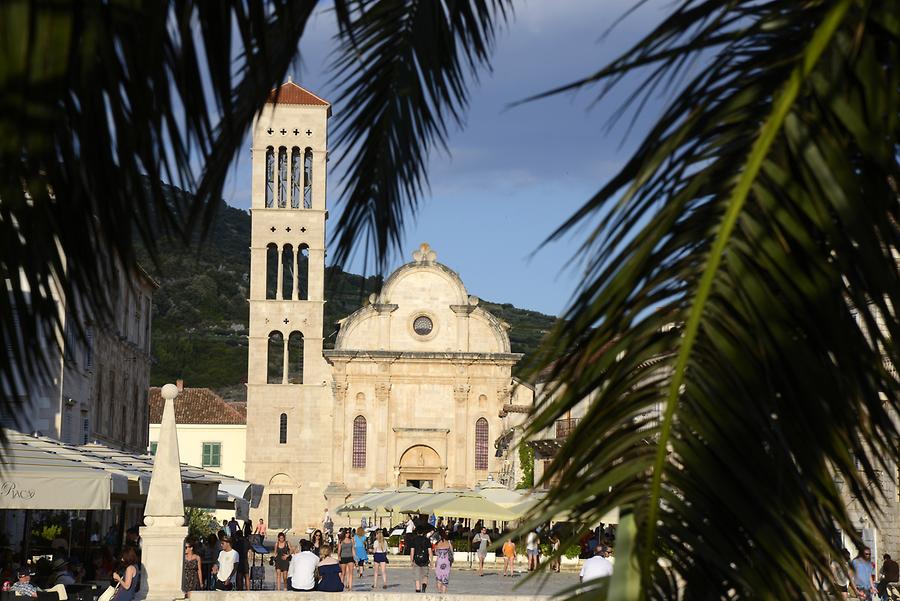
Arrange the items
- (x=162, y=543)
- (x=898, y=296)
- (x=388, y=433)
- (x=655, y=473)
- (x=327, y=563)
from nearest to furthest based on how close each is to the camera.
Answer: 1. (x=655, y=473)
2. (x=898, y=296)
3. (x=162, y=543)
4. (x=327, y=563)
5. (x=388, y=433)

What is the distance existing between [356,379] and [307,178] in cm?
1007

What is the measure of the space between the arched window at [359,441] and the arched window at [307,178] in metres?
10.6

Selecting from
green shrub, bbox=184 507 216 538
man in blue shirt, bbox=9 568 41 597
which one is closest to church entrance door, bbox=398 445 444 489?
green shrub, bbox=184 507 216 538

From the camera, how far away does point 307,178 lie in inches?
2484

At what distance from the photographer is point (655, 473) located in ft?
7.82

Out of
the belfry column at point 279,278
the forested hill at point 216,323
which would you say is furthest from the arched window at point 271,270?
the forested hill at point 216,323

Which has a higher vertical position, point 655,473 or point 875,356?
point 875,356

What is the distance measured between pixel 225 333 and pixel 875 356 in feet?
390

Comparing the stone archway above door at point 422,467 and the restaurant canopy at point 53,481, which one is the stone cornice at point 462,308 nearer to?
the stone archway above door at point 422,467

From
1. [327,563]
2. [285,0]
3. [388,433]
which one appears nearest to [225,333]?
[388,433]

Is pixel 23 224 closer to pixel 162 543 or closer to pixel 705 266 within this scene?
pixel 705 266

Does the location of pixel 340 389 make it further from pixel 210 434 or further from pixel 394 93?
pixel 394 93

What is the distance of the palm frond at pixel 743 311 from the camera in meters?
2.38

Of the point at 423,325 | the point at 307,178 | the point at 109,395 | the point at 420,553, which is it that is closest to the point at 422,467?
the point at 423,325
